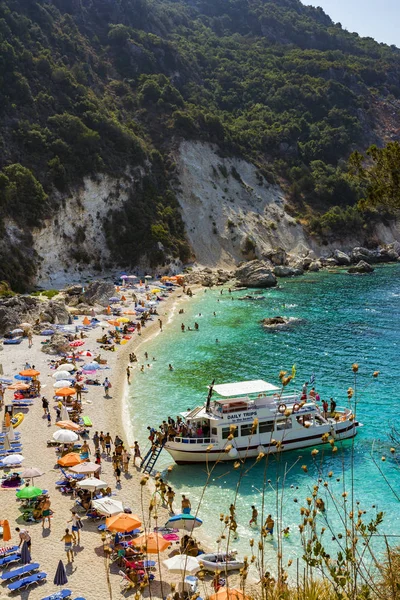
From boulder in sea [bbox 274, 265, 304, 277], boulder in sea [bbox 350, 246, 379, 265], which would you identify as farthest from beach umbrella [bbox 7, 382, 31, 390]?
boulder in sea [bbox 350, 246, 379, 265]

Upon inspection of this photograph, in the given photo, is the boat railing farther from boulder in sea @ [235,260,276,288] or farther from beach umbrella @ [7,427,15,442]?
boulder in sea @ [235,260,276,288]

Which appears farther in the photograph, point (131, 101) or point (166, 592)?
point (131, 101)

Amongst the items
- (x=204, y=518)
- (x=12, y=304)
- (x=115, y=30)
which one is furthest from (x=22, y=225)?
(x=115, y=30)

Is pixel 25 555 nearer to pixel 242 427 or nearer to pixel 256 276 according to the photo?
pixel 242 427

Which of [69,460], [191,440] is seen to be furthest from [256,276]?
[69,460]

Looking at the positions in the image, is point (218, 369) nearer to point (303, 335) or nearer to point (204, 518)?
point (303, 335)

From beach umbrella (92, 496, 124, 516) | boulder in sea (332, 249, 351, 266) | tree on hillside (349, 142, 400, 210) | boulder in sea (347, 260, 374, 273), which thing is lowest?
beach umbrella (92, 496, 124, 516)
